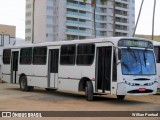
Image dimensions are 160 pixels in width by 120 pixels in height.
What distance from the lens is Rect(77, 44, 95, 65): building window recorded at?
19.8 meters

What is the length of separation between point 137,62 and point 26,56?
31.5 feet

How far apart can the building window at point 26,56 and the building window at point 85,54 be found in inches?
228

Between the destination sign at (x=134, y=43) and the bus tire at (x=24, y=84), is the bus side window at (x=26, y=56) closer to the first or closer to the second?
the bus tire at (x=24, y=84)

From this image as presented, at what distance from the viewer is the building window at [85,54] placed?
19.8 m

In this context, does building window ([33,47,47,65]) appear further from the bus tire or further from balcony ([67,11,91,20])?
balcony ([67,11,91,20])

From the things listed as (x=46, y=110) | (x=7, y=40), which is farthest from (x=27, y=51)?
(x=7, y=40)

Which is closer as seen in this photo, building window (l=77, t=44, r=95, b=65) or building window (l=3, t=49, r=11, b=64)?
building window (l=77, t=44, r=95, b=65)

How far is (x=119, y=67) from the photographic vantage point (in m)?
18.0

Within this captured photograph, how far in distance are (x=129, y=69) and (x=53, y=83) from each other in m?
5.84

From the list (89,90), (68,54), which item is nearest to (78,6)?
(68,54)

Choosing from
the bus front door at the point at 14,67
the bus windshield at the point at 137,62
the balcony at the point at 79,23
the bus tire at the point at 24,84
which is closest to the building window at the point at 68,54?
the bus windshield at the point at 137,62

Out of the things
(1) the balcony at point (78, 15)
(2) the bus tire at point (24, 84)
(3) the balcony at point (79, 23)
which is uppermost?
(1) the balcony at point (78, 15)

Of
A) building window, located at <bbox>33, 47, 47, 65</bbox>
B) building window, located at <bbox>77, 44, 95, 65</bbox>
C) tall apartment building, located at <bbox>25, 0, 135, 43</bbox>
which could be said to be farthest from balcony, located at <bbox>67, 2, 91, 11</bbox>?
building window, located at <bbox>77, 44, 95, 65</bbox>

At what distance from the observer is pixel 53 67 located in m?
23.0
